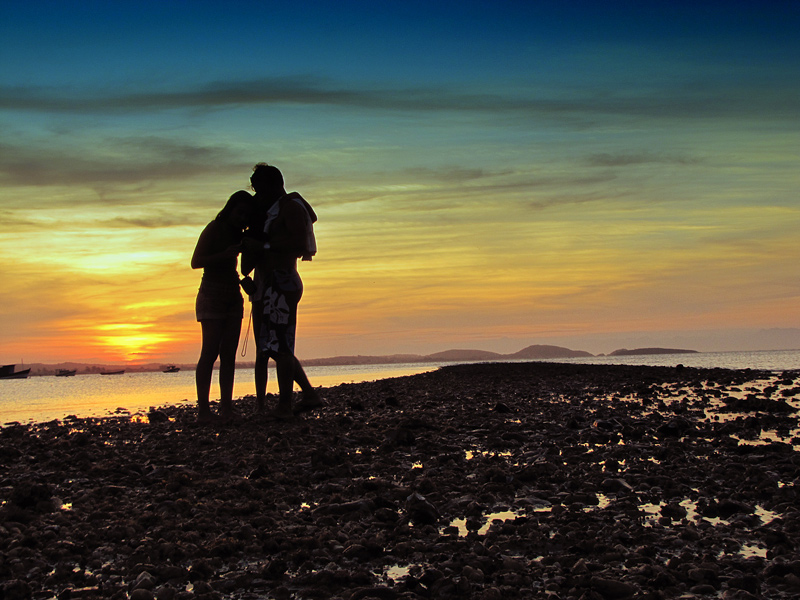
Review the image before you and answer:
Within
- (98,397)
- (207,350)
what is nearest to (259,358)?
(207,350)

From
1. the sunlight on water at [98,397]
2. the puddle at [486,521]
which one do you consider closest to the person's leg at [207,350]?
the puddle at [486,521]

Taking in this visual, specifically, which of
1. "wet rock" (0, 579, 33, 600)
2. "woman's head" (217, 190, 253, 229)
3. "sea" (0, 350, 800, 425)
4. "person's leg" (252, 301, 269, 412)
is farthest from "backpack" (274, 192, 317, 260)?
"sea" (0, 350, 800, 425)

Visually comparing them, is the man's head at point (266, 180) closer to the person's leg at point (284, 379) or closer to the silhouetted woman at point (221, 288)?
the silhouetted woman at point (221, 288)

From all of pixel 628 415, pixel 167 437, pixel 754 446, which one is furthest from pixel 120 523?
pixel 628 415

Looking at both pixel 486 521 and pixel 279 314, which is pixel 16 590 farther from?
pixel 279 314

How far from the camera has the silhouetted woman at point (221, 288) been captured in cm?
920

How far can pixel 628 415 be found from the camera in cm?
1051

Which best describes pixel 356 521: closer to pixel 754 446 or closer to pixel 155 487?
pixel 155 487

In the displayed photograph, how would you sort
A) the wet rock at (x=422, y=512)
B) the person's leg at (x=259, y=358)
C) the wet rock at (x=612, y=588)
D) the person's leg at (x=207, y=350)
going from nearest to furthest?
the wet rock at (x=612, y=588) < the wet rock at (x=422, y=512) < the person's leg at (x=207, y=350) < the person's leg at (x=259, y=358)

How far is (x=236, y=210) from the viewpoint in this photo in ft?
30.5

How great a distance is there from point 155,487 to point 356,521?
2.21 m

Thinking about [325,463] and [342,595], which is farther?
[325,463]

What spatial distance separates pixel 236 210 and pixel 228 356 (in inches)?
80.7

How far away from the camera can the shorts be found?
9227mm
